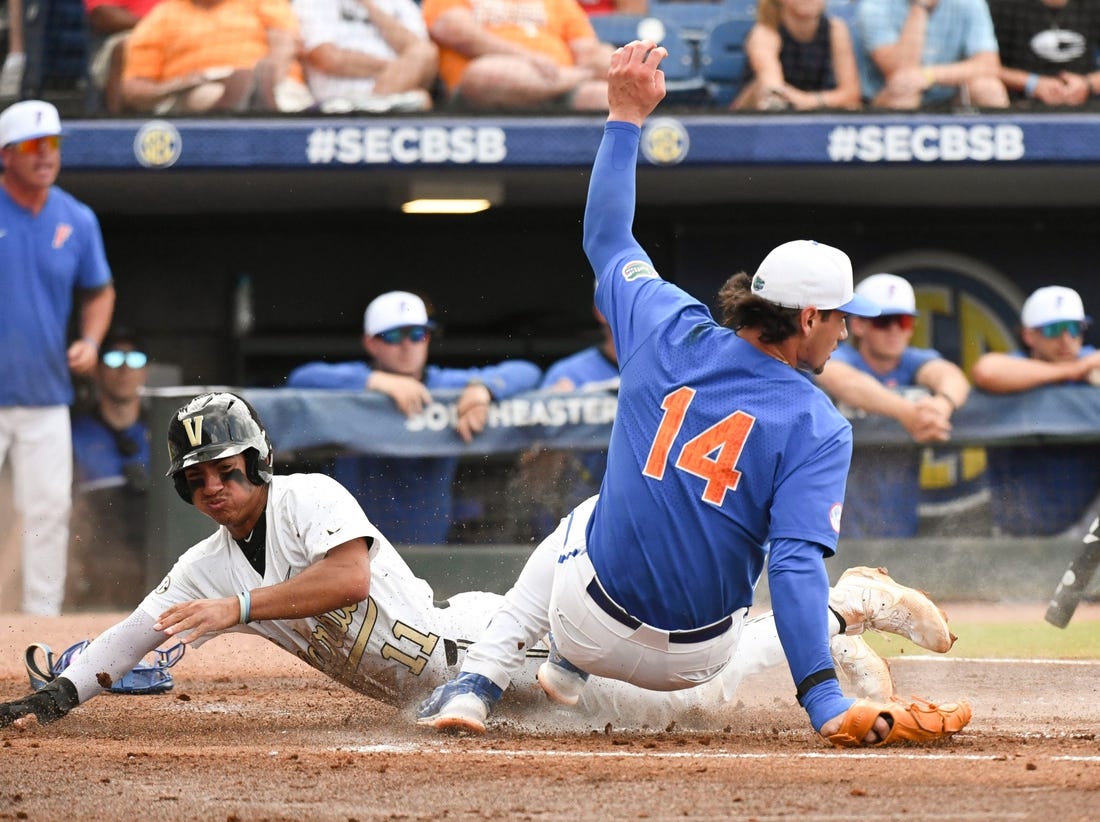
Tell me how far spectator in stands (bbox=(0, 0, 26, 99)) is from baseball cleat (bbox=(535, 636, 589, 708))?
21.9ft

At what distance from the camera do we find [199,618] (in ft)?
14.2

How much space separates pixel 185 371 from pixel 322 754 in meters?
7.93

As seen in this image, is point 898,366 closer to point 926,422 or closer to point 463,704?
point 926,422

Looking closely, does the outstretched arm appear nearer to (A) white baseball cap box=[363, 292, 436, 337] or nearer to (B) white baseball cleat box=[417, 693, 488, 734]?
(B) white baseball cleat box=[417, 693, 488, 734]

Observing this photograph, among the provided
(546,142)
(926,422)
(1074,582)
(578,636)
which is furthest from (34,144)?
(1074,582)

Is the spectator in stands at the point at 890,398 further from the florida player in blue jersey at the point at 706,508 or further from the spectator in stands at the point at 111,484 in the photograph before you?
the florida player in blue jersey at the point at 706,508


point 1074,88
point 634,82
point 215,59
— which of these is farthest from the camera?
point 1074,88

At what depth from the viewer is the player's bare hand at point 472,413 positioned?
891 centimetres

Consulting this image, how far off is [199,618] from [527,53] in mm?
6333

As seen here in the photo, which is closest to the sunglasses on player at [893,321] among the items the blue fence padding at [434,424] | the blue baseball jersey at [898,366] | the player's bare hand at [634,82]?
the blue baseball jersey at [898,366]

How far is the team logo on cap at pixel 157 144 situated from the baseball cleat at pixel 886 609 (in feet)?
20.3

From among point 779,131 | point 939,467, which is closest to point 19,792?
point 939,467

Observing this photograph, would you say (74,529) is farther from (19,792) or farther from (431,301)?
(19,792)

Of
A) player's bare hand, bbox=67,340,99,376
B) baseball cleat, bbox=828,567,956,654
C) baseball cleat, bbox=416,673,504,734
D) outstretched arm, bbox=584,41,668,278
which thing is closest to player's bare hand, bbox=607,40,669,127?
outstretched arm, bbox=584,41,668,278
